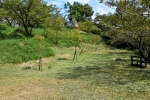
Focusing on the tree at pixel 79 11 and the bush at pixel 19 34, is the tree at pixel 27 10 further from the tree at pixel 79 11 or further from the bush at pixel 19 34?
the tree at pixel 79 11

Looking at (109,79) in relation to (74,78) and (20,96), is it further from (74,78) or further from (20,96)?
(20,96)

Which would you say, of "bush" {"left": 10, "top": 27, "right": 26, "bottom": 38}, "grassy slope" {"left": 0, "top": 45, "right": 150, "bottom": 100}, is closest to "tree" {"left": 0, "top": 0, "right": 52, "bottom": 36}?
"bush" {"left": 10, "top": 27, "right": 26, "bottom": 38}

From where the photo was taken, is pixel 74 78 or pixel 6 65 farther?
pixel 6 65

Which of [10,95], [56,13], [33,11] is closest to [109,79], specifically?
A: [10,95]

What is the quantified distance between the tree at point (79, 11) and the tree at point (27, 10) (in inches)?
823

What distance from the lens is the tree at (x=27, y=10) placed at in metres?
25.4

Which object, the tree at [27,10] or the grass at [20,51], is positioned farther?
the tree at [27,10]

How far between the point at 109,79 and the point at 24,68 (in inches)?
260

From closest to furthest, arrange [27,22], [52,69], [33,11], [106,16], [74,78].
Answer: [74,78]
[52,69]
[106,16]
[33,11]
[27,22]

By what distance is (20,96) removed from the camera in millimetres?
8891

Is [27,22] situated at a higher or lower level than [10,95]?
higher

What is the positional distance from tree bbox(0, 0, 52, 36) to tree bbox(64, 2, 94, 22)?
20.9 meters

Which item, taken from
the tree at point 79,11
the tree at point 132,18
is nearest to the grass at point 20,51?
the tree at point 132,18

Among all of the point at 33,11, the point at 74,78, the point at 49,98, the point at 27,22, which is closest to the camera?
the point at 49,98
